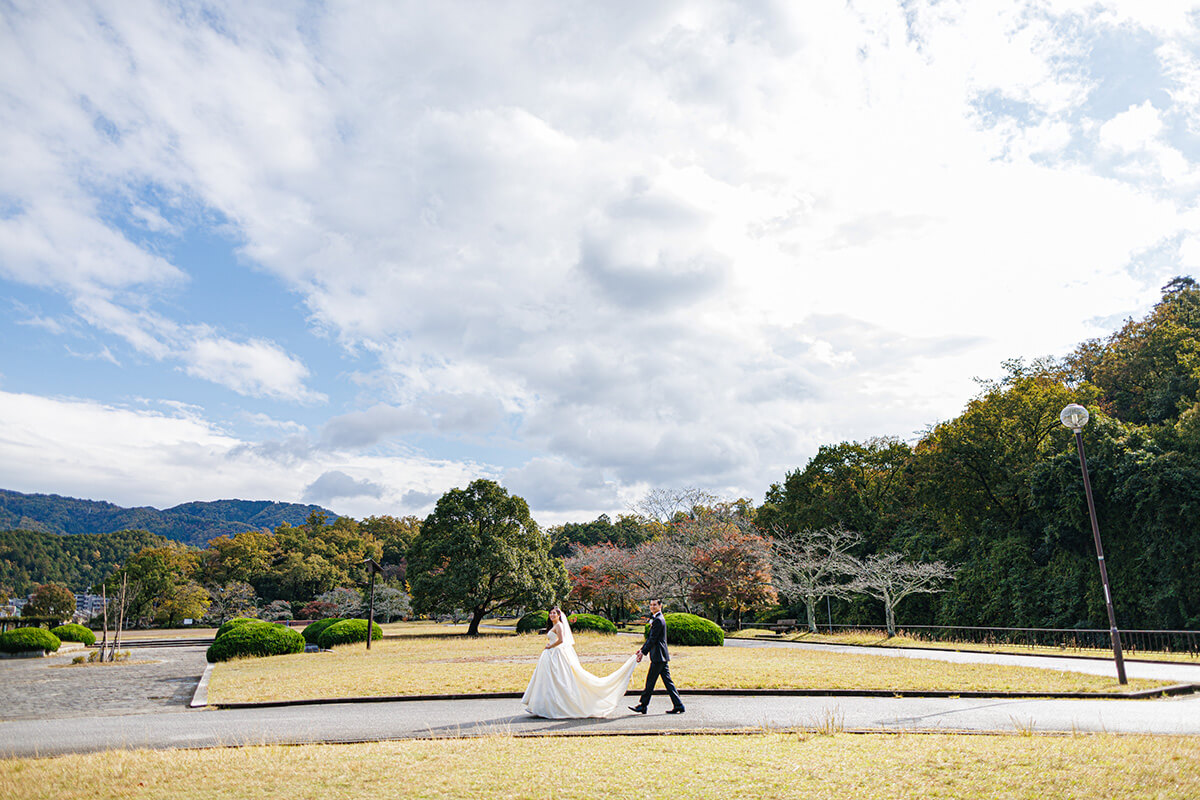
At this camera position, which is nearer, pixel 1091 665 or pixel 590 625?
pixel 1091 665

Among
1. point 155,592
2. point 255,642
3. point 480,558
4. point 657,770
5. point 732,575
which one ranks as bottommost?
point 255,642

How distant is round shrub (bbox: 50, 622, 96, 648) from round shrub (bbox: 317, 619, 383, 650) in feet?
54.9

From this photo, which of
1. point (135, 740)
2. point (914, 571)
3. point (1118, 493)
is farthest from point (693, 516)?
point (135, 740)

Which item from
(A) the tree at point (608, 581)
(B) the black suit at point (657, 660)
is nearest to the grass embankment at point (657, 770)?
(B) the black suit at point (657, 660)

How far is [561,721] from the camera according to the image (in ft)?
31.3

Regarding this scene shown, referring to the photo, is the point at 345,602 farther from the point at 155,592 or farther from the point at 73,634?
the point at 73,634

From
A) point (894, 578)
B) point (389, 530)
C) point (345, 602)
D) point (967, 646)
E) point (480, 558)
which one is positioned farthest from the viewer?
point (389, 530)

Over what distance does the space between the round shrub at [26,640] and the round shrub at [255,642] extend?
1150 centimetres

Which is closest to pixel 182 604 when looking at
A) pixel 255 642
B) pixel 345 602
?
pixel 345 602

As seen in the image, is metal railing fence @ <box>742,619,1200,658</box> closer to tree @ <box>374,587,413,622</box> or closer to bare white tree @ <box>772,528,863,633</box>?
bare white tree @ <box>772,528,863,633</box>

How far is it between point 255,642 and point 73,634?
60.5 feet

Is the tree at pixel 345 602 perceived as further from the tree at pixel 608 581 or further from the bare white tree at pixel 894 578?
the bare white tree at pixel 894 578

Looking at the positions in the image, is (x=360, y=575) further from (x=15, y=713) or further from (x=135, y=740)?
(x=135, y=740)

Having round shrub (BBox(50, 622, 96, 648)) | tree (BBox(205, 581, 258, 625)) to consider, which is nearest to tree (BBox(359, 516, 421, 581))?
tree (BBox(205, 581, 258, 625))
